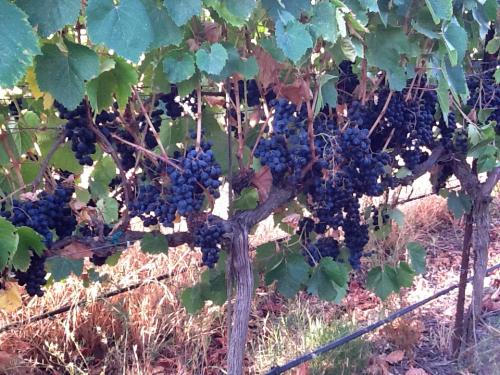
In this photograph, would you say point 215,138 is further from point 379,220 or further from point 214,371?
point 214,371

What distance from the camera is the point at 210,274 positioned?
2.23 m

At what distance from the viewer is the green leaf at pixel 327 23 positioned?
1.30m

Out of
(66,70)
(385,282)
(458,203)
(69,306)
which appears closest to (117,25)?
(66,70)

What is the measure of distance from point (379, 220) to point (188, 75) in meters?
1.42

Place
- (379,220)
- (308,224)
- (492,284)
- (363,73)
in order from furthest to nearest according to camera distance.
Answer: (492,284)
(379,220)
(308,224)
(363,73)

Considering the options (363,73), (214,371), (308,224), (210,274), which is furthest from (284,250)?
(214,371)

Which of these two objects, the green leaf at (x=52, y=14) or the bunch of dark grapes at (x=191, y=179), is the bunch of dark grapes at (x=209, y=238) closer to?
Result: the bunch of dark grapes at (x=191, y=179)

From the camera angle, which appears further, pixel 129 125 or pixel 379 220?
pixel 379 220

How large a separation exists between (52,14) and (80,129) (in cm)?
60

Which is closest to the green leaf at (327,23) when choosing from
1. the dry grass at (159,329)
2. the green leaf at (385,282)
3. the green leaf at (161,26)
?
the green leaf at (161,26)

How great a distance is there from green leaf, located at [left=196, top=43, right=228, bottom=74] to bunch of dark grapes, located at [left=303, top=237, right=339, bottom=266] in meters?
0.88

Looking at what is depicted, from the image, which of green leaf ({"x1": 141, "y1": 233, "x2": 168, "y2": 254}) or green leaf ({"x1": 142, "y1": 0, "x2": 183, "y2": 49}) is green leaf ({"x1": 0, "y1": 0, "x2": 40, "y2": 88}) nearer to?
green leaf ({"x1": 142, "y1": 0, "x2": 183, "y2": 49})

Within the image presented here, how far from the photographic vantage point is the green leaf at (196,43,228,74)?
129 cm

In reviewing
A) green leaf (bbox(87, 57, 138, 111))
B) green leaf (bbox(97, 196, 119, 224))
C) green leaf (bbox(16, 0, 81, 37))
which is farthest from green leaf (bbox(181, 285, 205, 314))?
green leaf (bbox(16, 0, 81, 37))
